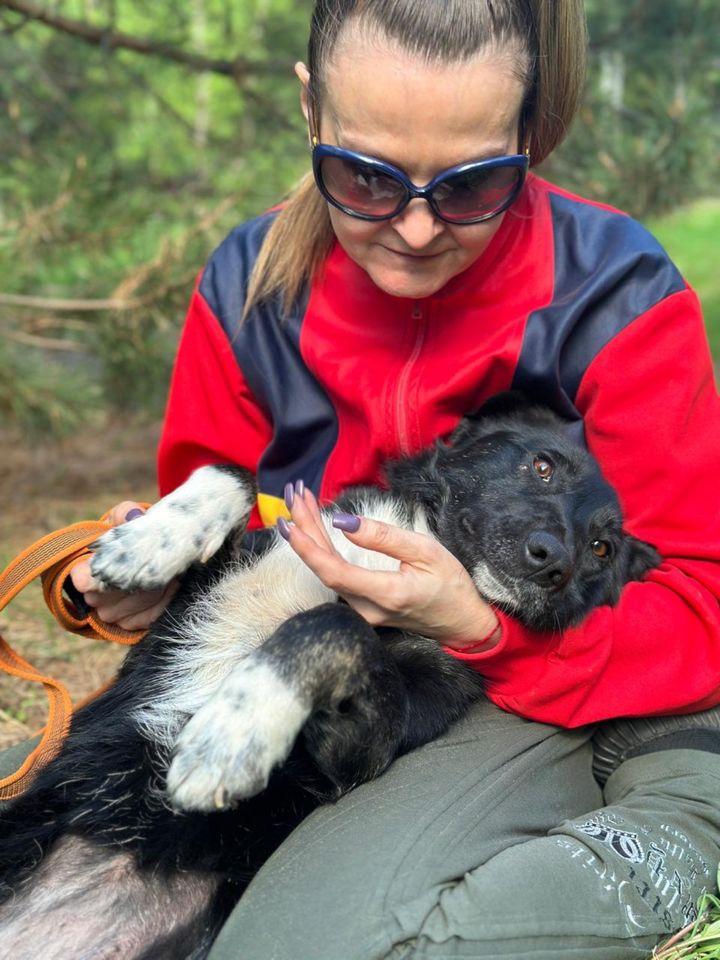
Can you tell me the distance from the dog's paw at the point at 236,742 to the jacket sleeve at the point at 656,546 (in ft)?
2.02

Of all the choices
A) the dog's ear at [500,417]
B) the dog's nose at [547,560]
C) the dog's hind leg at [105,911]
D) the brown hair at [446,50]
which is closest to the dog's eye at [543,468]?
the dog's ear at [500,417]

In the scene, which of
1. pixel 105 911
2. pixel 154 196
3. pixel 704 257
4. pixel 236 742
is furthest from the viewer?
pixel 704 257

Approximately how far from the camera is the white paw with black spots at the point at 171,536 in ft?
9.55

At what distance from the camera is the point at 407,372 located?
3.26m

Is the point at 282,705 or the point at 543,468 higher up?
the point at 543,468

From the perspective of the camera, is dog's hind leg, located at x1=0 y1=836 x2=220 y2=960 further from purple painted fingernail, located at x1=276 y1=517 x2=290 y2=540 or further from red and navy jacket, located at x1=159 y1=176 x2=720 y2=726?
red and navy jacket, located at x1=159 y1=176 x2=720 y2=726

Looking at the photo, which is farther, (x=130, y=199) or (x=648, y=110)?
(x=130, y=199)

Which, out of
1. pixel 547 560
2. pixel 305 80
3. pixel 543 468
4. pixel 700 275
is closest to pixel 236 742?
pixel 547 560

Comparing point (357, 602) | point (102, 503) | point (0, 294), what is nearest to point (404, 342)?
point (357, 602)

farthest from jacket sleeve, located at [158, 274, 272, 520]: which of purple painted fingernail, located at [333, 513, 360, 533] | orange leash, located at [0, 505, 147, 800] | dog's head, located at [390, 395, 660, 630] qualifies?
purple painted fingernail, located at [333, 513, 360, 533]

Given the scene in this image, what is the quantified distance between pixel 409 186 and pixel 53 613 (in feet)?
5.23

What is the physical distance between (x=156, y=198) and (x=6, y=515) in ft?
8.38

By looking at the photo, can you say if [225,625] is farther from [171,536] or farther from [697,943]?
[697,943]

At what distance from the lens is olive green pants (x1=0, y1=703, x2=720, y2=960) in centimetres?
229
